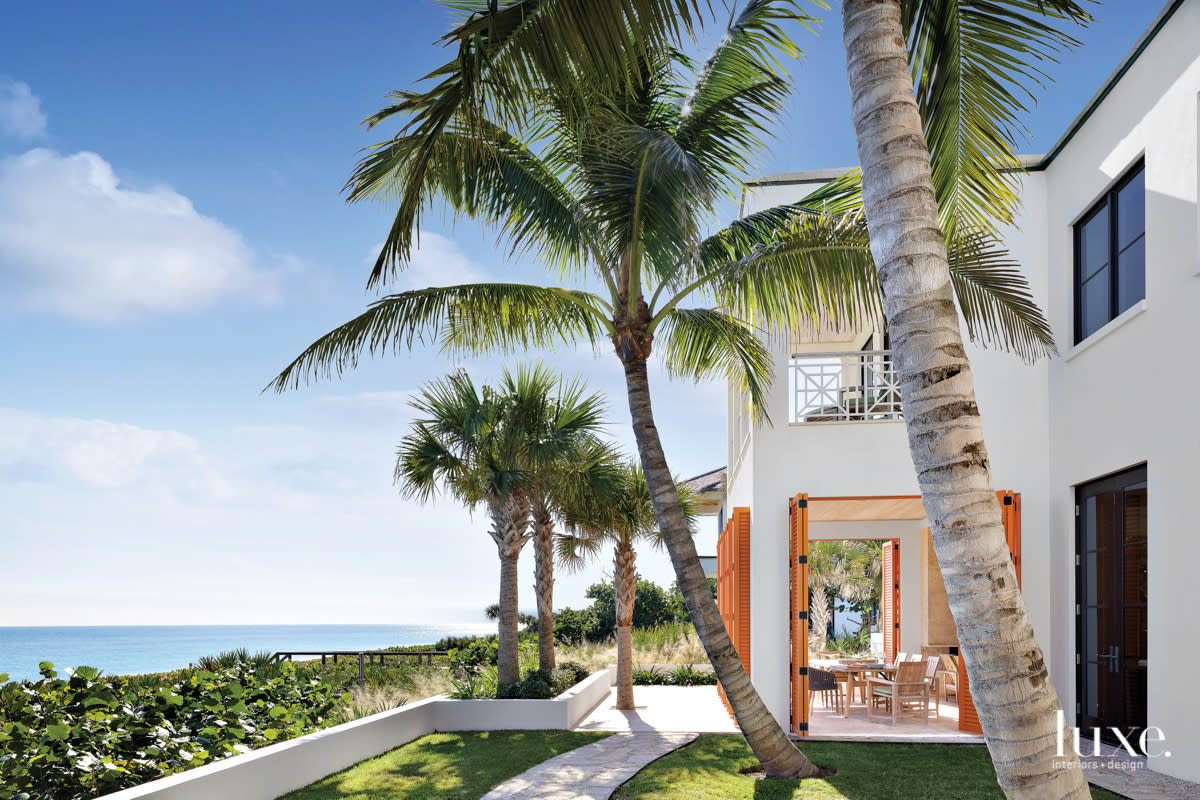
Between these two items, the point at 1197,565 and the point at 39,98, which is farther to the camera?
the point at 39,98

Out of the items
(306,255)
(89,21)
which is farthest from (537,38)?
(306,255)

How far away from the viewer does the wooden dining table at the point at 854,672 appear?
1248cm

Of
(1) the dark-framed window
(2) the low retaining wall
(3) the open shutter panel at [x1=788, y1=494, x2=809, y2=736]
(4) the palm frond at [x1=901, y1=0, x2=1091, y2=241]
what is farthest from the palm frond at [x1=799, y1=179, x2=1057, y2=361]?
(2) the low retaining wall

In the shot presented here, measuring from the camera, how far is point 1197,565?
7.56 metres

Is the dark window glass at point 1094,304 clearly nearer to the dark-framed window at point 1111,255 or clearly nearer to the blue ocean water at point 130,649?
the dark-framed window at point 1111,255

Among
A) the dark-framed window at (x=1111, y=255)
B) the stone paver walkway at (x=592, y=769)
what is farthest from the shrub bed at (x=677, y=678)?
the dark-framed window at (x=1111, y=255)

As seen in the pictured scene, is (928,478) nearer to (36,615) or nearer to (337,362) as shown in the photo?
(337,362)

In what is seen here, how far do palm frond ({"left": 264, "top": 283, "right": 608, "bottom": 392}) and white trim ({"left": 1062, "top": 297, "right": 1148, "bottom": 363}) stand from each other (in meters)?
4.81

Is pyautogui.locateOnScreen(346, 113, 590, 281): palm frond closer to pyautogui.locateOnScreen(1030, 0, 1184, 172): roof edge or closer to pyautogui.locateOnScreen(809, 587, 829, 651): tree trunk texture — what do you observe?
pyautogui.locateOnScreen(1030, 0, 1184, 172): roof edge

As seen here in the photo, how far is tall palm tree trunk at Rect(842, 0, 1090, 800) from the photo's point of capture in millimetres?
3174

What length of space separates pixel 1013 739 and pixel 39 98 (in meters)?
31.0

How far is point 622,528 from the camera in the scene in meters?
14.4

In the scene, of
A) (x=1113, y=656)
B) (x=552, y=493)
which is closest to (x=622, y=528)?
(x=552, y=493)

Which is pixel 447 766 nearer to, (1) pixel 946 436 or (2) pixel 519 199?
(2) pixel 519 199
